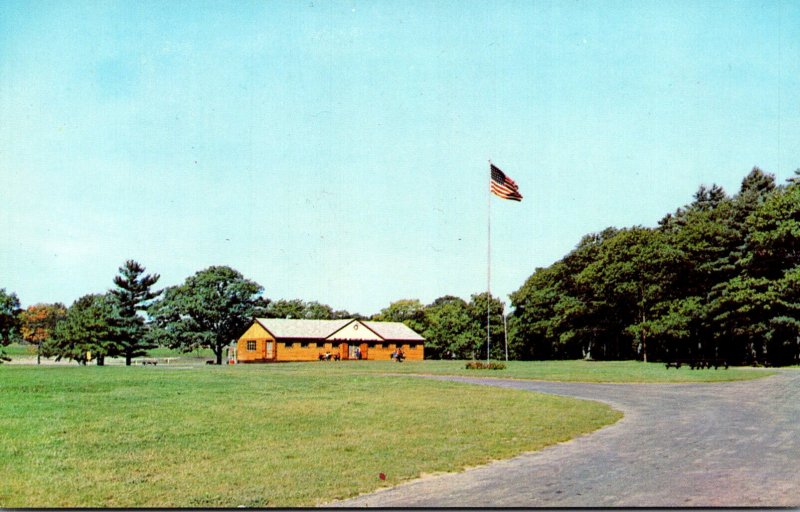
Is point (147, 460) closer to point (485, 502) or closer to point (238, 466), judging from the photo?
point (238, 466)

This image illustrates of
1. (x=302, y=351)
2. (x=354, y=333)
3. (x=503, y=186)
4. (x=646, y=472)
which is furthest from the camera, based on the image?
(x=354, y=333)

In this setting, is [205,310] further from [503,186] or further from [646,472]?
[646,472]

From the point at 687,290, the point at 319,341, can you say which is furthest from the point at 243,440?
the point at 319,341

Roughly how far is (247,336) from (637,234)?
46.4 metres

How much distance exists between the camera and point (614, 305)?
72.9m

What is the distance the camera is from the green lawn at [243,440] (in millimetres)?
8055

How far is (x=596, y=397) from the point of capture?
853 inches

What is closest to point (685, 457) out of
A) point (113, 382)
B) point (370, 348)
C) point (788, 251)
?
point (113, 382)

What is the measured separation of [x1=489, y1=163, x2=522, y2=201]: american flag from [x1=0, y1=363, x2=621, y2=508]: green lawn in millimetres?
15871

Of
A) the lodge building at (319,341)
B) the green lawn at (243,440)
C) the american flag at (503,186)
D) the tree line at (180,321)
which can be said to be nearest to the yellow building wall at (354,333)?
the lodge building at (319,341)

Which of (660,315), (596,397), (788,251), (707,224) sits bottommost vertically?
(596,397)

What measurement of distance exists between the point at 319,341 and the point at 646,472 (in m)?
68.9

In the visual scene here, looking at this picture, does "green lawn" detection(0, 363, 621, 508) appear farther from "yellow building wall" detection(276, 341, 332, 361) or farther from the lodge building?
the lodge building

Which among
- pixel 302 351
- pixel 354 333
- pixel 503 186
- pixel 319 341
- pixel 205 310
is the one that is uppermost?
pixel 503 186
